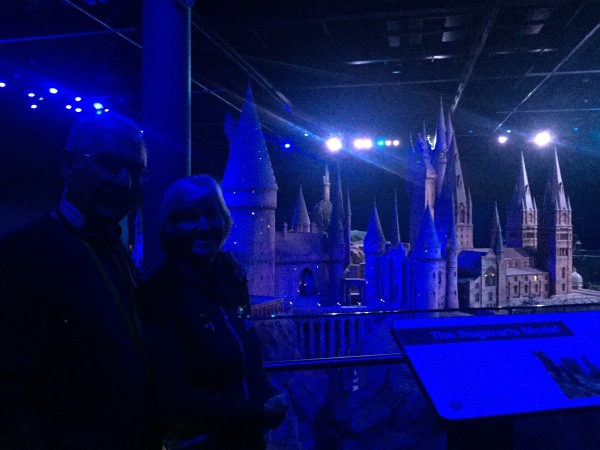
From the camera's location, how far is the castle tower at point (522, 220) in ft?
41.3

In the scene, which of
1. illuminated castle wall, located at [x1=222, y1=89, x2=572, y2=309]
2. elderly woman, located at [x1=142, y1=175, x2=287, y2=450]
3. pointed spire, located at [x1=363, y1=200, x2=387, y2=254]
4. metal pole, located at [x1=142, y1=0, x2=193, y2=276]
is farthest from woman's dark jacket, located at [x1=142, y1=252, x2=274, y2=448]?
pointed spire, located at [x1=363, y1=200, x2=387, y2=254]

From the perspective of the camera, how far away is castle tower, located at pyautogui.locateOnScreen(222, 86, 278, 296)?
7953 millimetres

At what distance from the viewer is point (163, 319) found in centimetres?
113

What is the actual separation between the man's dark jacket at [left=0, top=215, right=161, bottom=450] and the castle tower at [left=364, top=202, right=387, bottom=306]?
A: 10.3 m

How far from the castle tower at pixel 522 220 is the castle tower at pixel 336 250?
19.0 feet

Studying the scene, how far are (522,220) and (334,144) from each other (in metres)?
6.82

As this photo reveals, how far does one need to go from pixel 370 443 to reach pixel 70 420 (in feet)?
7.02

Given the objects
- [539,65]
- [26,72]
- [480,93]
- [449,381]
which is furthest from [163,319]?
[480,93]

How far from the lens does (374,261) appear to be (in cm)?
1154

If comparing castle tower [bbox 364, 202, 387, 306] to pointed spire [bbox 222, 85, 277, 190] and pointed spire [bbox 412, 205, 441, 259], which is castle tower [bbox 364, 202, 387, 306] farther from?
pointed spire [bbox 222, 85, 277, 190]

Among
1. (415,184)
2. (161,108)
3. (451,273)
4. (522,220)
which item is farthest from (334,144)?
(161,108)

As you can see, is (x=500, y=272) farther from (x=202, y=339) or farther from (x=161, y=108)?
(x=202, y=339)

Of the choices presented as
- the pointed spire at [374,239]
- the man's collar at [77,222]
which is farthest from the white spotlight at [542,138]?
the man's collar at [77,222]

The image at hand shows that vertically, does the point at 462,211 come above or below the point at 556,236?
above
